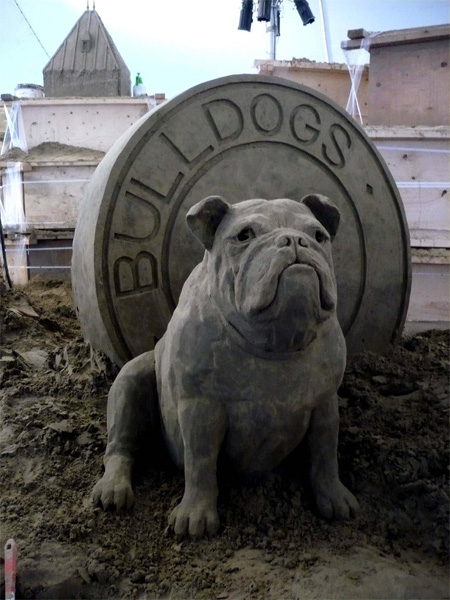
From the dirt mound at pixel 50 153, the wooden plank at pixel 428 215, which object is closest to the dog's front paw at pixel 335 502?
the wooden plank at pixel 428 215

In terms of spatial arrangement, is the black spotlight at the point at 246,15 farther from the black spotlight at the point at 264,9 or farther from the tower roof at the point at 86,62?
the tower roof at the point at 86,62

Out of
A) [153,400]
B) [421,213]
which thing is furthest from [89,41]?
[153,400]

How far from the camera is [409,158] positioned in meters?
4.91

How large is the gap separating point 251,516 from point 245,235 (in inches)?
37.5

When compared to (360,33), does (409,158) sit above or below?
below

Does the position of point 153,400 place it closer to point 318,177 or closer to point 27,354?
point 318,177

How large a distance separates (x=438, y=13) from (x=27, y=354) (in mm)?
2860

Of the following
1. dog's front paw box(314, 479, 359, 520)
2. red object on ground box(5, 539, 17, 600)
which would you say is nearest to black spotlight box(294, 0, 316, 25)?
dog's front paw box(314, 479, 359, 520)

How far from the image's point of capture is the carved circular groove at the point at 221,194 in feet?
10.1

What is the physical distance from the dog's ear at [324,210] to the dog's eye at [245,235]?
0.34 metres

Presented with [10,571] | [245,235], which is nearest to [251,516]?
[10,571]

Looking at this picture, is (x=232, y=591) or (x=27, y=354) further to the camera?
(x=27, y=354)

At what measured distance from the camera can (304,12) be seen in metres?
3.23

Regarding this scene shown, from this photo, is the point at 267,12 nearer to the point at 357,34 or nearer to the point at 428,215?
the point at 357,34
